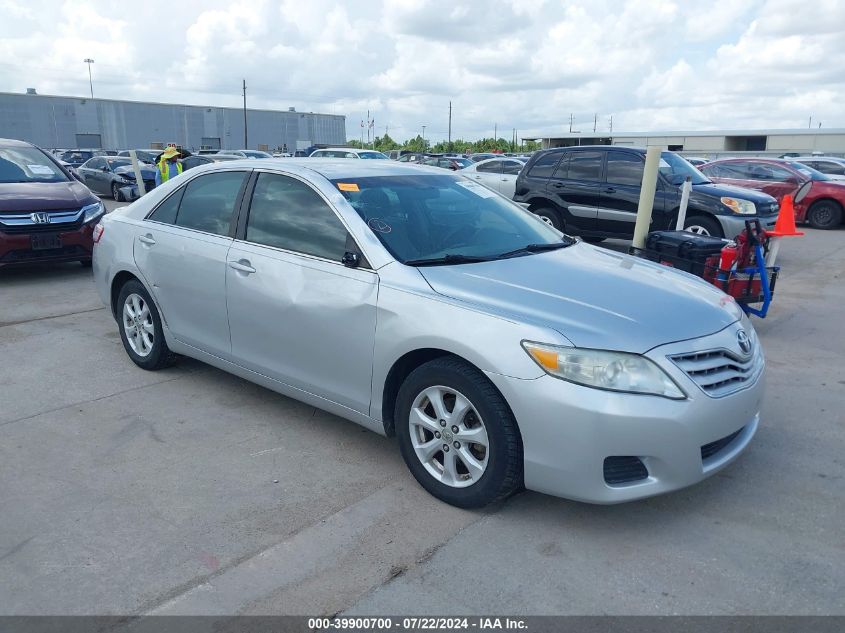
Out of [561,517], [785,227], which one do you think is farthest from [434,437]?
[785,227]

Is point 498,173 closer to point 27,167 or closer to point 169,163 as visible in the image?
point 169,163

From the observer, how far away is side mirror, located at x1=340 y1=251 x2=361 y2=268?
3.79 meters

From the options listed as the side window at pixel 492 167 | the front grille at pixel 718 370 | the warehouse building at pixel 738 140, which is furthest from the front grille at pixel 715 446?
the warehouse building at pixel 738 140

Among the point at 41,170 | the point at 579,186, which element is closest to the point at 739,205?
the point at 579,186

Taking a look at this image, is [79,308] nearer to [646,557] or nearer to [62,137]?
[646,557]

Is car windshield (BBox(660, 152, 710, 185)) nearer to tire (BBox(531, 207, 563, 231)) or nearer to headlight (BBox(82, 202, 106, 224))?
tire (BBox(531, 207, 563, 231))

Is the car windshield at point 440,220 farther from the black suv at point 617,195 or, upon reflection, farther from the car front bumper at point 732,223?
the car front bumper at point 732,223

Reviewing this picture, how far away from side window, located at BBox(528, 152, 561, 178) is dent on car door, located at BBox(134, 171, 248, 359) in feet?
24.1

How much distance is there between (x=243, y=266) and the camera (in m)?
4.36

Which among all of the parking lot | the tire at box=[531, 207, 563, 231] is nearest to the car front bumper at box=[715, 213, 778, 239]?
the tire at box=[531, 207, 563, 231]

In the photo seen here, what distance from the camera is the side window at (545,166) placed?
11320 millimetres

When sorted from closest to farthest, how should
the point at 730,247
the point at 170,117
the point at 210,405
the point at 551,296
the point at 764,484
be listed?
1. the point at 551,296
2. the point at 764,484
3. the point at 210,405
4. the point at 730,247
5. the point at 170,117

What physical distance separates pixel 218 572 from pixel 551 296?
1927 millimetres
